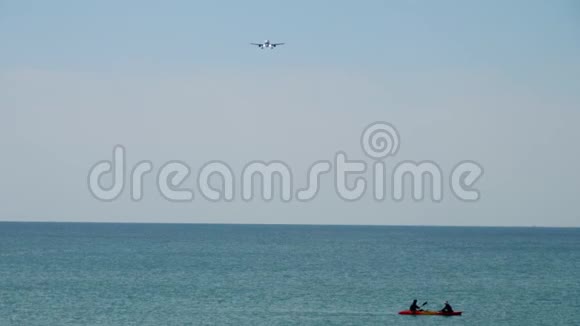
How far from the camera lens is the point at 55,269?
11512 centimetres

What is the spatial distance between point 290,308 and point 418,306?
10263 millimetres

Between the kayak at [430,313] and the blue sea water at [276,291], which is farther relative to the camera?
the kayak at [430,313]

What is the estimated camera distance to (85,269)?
116000 mm

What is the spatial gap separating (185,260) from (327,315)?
234 feet

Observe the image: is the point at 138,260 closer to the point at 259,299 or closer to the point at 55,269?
the point at 55,269

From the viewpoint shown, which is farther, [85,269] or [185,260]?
[185,260]

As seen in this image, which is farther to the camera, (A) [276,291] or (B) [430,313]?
(A) [276,291]

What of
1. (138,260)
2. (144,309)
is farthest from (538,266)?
(144,309)

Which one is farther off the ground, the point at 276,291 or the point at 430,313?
the point at 276,291

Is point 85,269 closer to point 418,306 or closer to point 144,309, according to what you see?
point 144,309

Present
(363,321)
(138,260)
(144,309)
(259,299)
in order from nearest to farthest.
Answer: (363,321)
(144,309)
(259,299)
(138,260)

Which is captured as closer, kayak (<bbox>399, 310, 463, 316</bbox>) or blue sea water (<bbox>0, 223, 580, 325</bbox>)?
blue sea water (<bbox>0, 223, 580, 325</bbox>)

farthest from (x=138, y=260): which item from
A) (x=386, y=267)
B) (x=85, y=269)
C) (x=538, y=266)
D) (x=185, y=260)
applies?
(x=538, y=266)

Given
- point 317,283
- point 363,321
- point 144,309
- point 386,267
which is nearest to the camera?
point 363,321
